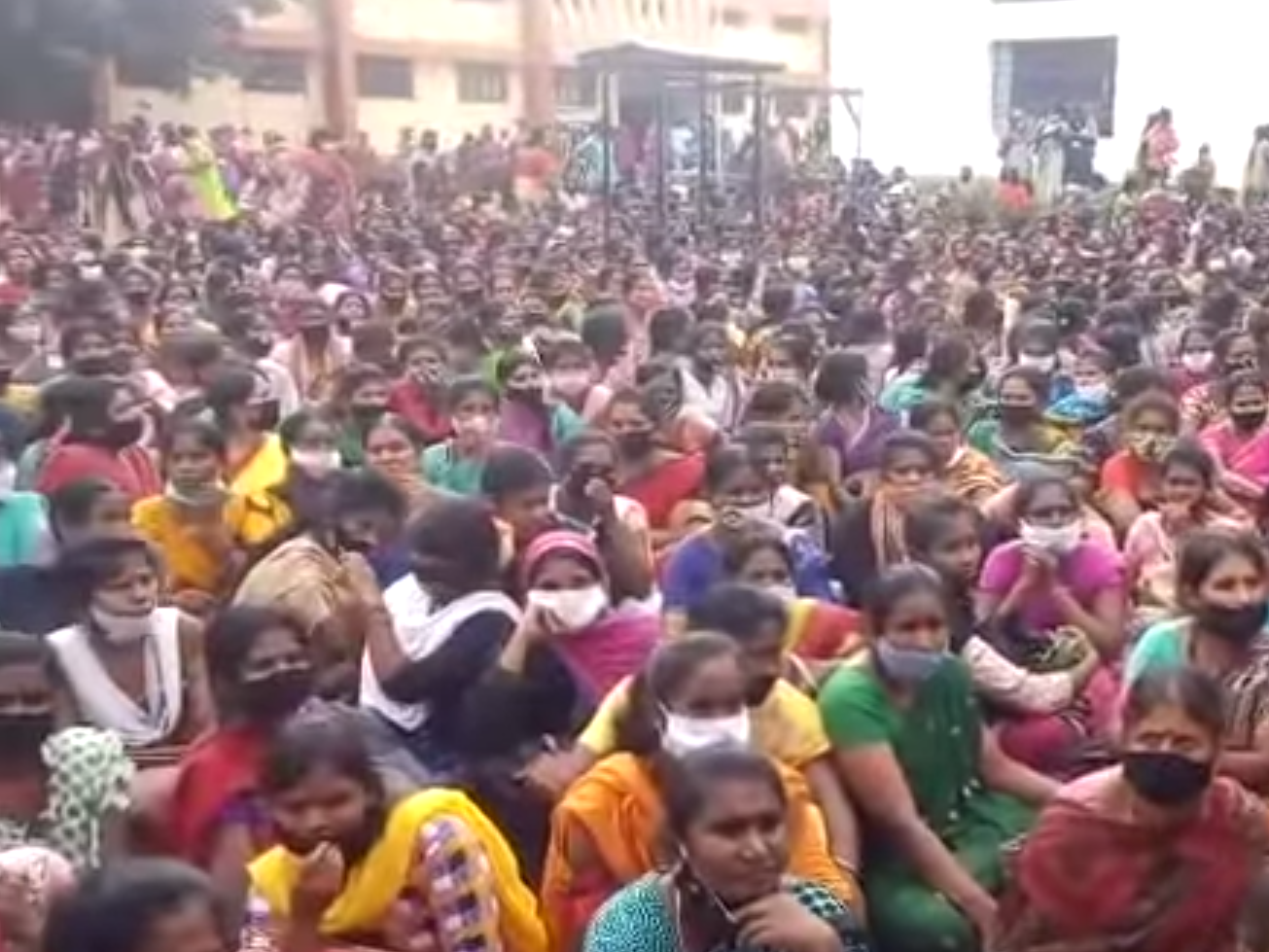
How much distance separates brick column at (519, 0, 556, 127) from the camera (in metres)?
33.9

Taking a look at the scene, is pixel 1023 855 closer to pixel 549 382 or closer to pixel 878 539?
pixel 878 539

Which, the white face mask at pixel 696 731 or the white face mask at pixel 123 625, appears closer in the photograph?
the white face mask at pixel 696 731

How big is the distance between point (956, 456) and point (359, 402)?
2.11 metres

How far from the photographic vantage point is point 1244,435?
25.6 feet

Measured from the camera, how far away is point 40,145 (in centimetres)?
2030

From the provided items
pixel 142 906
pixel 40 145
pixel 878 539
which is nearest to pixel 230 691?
pixel 142 906

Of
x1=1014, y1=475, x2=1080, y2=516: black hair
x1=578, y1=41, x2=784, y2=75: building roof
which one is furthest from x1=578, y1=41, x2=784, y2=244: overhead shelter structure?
x1=1014, y1=475, x2=1080, y2=516: black hair

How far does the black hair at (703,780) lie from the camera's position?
3523mm

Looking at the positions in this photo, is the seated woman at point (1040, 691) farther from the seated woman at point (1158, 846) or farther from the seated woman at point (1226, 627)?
the seated woman at point (1158, 846)

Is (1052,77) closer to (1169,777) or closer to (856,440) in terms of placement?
(856,440)

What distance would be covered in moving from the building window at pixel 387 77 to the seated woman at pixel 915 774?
29.1 m

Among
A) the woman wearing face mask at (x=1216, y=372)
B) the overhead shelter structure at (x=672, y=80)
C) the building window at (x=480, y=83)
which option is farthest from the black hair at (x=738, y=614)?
the building window at (x=480, y=83)

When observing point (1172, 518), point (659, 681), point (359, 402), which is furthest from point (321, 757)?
point (359, 402)

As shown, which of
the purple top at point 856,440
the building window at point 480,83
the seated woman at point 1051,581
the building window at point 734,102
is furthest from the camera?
the building window at point 480,83
